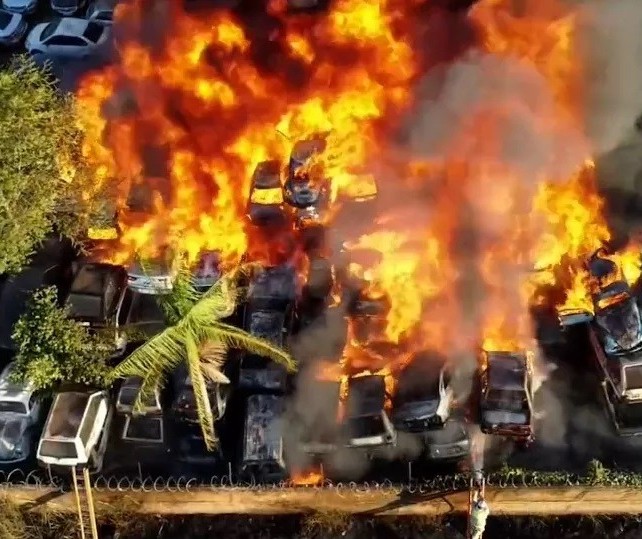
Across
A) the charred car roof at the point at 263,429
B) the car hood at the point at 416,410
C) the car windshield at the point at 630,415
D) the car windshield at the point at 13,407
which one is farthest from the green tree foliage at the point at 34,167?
the car windshield at the point at 630,415

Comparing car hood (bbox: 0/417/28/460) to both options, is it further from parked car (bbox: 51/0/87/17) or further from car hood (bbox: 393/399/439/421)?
parked car (bbox: 51/0/87/17)

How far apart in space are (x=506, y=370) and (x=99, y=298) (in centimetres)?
926

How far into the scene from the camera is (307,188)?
784 inches

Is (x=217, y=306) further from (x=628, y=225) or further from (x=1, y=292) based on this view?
(x=628, y=225)

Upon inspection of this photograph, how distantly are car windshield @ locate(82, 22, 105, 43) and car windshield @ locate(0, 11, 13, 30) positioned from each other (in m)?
2.62

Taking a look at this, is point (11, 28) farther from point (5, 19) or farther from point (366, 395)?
point (366, 395)

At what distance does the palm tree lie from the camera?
1542 centimetres

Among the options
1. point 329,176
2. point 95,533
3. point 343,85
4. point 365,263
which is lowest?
point 95,533

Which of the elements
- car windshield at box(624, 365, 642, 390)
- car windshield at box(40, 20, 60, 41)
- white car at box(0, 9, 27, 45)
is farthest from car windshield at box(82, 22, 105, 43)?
car windshield at box(624, 365, 642, 390)

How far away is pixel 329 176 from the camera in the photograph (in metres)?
20.3

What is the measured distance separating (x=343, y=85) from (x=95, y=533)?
12487 millimetres

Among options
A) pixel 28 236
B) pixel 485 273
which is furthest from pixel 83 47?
pixel 485 273

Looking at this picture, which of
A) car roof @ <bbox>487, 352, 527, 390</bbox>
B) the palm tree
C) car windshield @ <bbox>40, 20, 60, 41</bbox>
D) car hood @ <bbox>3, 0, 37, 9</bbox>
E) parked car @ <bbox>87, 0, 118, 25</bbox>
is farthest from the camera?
car hood @ <bbox>3, 0, 37, 9</bbox>

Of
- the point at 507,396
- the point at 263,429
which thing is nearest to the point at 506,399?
the point at 507,396
